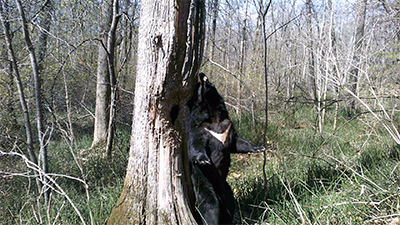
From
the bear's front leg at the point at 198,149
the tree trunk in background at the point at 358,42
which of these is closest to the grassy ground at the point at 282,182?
the bear's front leg at the point at 198,149

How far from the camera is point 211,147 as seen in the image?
256cm

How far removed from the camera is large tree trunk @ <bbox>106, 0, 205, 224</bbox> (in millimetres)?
2312

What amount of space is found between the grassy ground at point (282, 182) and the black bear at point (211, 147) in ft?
1.24

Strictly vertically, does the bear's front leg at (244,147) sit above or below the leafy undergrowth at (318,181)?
above

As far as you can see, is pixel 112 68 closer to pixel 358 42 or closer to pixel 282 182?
pixel 282 182

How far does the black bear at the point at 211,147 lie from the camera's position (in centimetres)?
250

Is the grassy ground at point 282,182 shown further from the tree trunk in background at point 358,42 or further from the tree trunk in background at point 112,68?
the tree trunk in background at point 358,42

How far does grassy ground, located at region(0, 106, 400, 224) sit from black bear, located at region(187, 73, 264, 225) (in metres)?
0.38

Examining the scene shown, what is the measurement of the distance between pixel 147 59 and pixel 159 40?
221mm

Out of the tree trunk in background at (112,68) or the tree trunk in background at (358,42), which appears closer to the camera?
the tree trunk in background at (112,68)

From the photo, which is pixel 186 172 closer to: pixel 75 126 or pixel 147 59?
pixel 147 59

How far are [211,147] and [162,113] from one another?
2.00 ft

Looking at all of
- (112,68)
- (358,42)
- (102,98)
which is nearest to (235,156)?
(112,68)

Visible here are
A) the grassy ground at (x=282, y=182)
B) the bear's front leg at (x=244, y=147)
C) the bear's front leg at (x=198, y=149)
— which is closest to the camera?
the bear's front leg at (x=198, y=149)
